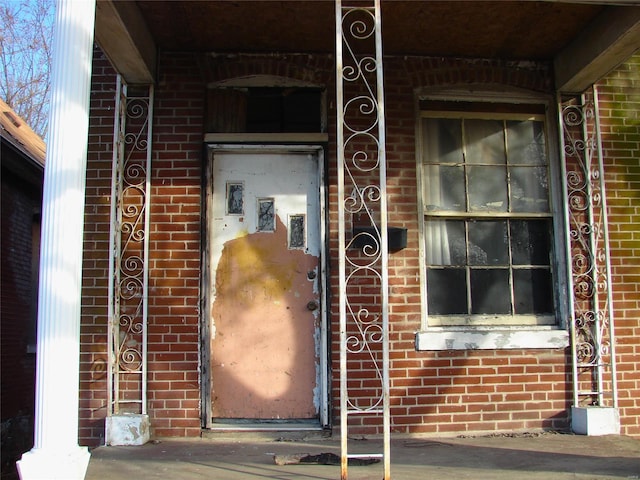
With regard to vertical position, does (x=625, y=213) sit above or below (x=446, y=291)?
above

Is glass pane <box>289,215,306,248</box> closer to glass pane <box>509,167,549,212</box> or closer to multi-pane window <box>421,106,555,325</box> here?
multi-pane window <box>421,106,555,325</box>

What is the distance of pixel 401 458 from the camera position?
4.42 m

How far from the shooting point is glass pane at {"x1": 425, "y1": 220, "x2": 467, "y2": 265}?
5.56 m

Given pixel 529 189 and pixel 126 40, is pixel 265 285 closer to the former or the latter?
pixel 126 40

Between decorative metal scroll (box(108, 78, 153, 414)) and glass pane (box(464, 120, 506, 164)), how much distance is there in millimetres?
2928

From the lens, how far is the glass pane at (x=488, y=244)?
562cm

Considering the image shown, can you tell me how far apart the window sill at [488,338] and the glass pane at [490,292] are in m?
0.19

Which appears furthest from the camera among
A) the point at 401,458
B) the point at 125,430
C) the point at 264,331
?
the point at 264,331

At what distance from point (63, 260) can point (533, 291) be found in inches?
159

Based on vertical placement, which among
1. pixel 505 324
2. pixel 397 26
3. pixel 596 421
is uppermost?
pixel 397 26

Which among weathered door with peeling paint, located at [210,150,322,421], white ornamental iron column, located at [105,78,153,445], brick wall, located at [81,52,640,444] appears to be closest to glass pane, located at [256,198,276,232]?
weathered door with peeling paint, located at [210,150,322,421]

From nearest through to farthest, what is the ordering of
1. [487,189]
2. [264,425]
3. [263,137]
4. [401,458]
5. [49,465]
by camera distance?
[49,465] < [401,458] < [264,425] < [263,137] < [487,189]

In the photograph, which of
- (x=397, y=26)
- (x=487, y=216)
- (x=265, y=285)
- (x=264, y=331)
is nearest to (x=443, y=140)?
(x=487, y=216)

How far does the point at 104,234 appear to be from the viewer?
5273 mm
